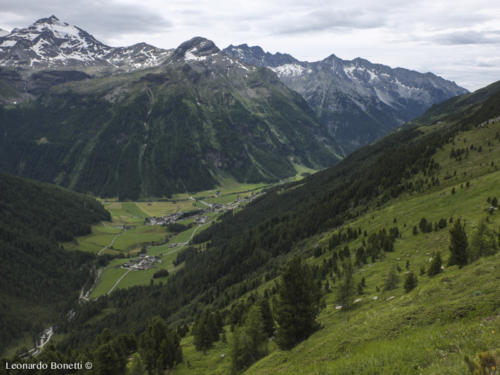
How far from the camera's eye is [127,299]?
181250mm

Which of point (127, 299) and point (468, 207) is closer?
point (468, 207)

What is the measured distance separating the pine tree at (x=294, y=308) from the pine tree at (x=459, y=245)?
80.5ft

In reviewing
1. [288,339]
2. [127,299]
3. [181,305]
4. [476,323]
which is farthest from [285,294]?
[127,299]

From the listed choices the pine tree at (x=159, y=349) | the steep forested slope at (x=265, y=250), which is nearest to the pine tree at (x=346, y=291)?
the pine tree at (x=159, y=349)

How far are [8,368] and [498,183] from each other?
140942 mm

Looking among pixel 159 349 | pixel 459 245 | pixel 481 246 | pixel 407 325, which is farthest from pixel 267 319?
pixel 481 246

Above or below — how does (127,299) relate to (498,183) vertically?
below

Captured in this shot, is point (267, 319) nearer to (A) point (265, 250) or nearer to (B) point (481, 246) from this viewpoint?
(B) point (481, 246)

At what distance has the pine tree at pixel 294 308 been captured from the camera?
4047 centimetres

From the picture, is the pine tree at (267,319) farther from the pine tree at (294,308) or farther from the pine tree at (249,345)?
the pine tree at (294,308)

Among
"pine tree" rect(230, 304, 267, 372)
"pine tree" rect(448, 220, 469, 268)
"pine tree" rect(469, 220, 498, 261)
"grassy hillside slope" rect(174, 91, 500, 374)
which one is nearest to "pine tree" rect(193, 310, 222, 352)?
"grassy hillside slope" rect(174, 91, 500, 374)

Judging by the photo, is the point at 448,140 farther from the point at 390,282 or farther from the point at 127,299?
the point at 127,299

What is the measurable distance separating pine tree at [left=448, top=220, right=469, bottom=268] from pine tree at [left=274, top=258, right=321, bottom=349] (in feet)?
80.5

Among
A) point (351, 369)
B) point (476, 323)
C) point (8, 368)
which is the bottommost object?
point (8, 368)
